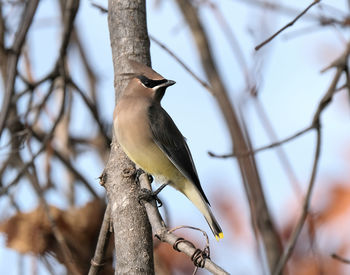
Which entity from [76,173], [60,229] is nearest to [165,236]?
[60,229]

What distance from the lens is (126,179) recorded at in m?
2.80

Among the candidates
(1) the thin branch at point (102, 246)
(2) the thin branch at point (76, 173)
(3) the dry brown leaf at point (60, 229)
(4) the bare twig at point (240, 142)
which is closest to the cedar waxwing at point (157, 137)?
(4) the bare twig at point (240, 142)

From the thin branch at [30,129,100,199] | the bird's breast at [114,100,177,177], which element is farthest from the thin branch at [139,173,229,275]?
the thin branch at [30,129,100,199]

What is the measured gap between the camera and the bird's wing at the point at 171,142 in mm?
3287

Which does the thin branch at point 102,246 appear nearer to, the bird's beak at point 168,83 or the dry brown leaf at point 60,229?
the bird's beak at point 168,83

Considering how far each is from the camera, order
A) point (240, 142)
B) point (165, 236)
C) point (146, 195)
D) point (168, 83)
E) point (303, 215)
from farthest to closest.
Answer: point (240, 142), point (168, 83), point (303, 215), point (146, 195), point (165, 236)

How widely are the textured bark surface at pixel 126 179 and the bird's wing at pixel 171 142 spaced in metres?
0.25

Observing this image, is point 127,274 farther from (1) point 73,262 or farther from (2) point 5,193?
(2) point 5,193

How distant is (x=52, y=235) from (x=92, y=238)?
233mm

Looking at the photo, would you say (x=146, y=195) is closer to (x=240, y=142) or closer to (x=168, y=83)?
(x=168, y=83)

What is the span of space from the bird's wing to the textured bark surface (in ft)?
0.81

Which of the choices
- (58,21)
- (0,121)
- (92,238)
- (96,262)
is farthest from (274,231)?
(58,21)

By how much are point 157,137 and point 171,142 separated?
0.08 metres

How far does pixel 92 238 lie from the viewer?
3.88 m
